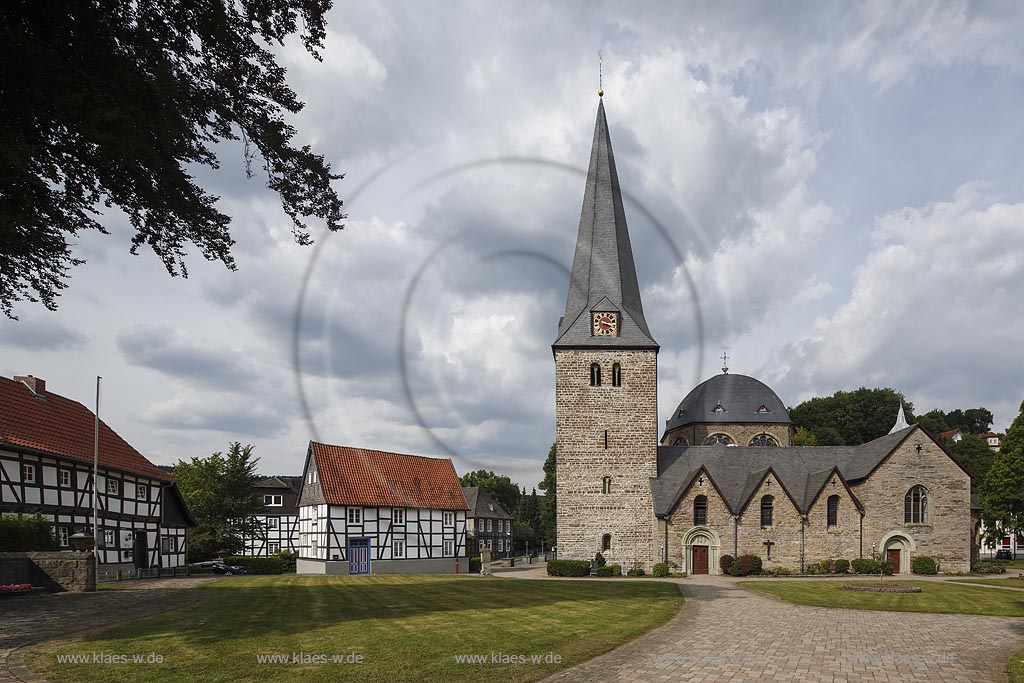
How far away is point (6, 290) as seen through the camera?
1722cm

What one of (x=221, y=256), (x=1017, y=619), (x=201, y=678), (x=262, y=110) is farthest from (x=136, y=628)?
(x=1017, y=619)

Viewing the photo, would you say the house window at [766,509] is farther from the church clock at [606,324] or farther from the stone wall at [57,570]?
the stone wall at [57,570]

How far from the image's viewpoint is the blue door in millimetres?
50062

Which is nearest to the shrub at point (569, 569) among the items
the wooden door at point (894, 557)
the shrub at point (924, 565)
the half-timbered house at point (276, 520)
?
the wooden door at point (894, 557)

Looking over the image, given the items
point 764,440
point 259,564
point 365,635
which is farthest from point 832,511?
point 365,635

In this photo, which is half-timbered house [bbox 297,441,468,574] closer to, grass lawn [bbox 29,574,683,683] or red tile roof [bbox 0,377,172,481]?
red tile roof [bbox 0,377,172,481]

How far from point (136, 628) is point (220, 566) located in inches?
1360

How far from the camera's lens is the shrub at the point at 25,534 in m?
26.7

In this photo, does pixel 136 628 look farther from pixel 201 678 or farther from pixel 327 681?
pixel 327 681

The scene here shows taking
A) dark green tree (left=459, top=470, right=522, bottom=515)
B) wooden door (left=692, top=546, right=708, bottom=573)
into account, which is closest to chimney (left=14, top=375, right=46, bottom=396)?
wooden door (left=692, top=546, right=708, bottom=573)

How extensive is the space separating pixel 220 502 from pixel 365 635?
41704 mm

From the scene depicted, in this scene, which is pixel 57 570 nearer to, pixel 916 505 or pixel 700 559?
pixel 700 559

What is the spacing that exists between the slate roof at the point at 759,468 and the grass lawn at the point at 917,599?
13.5 meters

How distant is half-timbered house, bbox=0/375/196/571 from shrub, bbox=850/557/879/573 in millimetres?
41878
